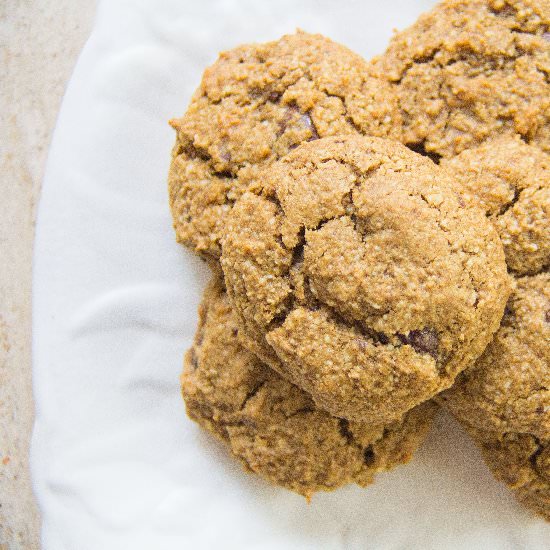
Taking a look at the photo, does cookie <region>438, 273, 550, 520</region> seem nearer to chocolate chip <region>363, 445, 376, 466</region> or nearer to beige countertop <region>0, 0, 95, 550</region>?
chocolate chip <region>363, 445, 376, 466</region>

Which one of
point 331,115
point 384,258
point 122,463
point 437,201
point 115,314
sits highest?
point 331,115

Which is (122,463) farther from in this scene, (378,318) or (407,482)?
(378,318)

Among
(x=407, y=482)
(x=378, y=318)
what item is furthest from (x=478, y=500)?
(x=378, y=318)

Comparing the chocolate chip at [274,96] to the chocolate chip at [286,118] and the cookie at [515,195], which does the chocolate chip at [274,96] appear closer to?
the chocolate chip at [286,118]

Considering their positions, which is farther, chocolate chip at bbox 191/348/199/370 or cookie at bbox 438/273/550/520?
chocolate chip at bbox 191/348/199/370

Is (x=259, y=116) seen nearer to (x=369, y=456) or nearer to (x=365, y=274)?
(x=365, y=274)

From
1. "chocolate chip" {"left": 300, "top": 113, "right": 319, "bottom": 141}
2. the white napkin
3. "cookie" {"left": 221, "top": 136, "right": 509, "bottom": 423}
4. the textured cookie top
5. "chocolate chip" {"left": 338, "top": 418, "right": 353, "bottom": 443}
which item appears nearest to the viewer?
"cookie" {"left": 221, "top": 136, "right": 509, "bottom": 423}

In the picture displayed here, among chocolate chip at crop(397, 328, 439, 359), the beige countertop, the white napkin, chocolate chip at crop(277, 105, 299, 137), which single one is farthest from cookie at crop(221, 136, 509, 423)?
the beige countertop
